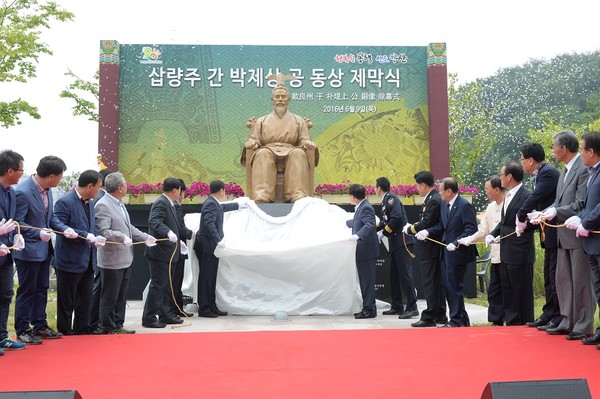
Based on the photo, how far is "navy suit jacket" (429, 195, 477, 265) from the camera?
5074mm

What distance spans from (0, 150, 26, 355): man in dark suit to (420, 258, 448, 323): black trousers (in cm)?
315

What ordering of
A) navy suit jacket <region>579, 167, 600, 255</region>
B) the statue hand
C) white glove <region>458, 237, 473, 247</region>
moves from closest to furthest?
navy suit jacket <region>579, 167, 600, 255</region>
white glove <region>458, 237, 473, 247</region>
the statue hand

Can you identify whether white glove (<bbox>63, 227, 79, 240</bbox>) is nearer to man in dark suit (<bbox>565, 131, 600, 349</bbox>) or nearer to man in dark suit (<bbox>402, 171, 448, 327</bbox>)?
man in dark suit (<bbox>402, 171, 448, 327</bbox>)

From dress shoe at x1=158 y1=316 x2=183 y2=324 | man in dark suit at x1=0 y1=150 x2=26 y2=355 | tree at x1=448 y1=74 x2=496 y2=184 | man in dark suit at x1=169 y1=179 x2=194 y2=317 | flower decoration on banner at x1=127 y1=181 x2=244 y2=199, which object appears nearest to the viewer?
man in dark suit at x1=0 y1=150 x2=26 y2=355

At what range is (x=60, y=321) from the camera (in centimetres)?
441

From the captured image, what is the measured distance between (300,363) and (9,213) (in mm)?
2095

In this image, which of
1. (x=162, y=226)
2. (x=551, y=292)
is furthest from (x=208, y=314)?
(x=551, y=292)

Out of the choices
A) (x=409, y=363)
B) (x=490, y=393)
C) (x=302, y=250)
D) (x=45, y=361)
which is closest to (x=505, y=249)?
(x=409, y=363)

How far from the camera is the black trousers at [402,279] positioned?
612cm

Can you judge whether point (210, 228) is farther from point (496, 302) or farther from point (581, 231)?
point (581, 231)

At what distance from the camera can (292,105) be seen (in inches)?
496

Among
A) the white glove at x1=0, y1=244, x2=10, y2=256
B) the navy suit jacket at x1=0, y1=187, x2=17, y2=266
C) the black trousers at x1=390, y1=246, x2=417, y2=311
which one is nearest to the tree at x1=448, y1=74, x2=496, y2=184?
the black trousers at x1=390, y1=246, x2=417, y2=311

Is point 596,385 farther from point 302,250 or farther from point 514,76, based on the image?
point 514,76

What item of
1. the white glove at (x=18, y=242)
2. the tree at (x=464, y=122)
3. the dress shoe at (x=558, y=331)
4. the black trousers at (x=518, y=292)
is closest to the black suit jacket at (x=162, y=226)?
the white glove at (x=18, y=242)
